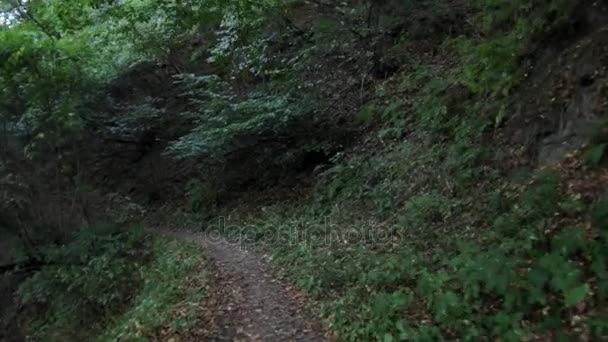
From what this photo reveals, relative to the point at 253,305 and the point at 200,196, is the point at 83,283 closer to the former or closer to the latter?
the point at 200,196

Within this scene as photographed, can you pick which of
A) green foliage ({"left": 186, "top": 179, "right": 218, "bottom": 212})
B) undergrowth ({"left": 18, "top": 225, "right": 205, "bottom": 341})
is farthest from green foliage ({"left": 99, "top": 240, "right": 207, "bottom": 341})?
green foliage ({"left": 186, "top": 179, "right": 218, "bottom": 212})

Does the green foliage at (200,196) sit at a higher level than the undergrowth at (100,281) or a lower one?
higher

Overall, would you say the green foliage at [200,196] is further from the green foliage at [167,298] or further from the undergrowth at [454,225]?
the green foliage at [167,298]

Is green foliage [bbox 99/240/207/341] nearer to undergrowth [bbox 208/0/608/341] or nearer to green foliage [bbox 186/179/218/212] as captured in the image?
undergrowth [bbox 208/0/608/341]

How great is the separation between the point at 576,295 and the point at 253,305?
4.41 m

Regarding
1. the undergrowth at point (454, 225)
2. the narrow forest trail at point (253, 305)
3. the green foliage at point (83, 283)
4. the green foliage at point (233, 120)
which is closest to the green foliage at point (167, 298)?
the narrow forest trail at point (253, 305)

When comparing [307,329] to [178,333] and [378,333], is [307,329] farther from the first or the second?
[178,333]
